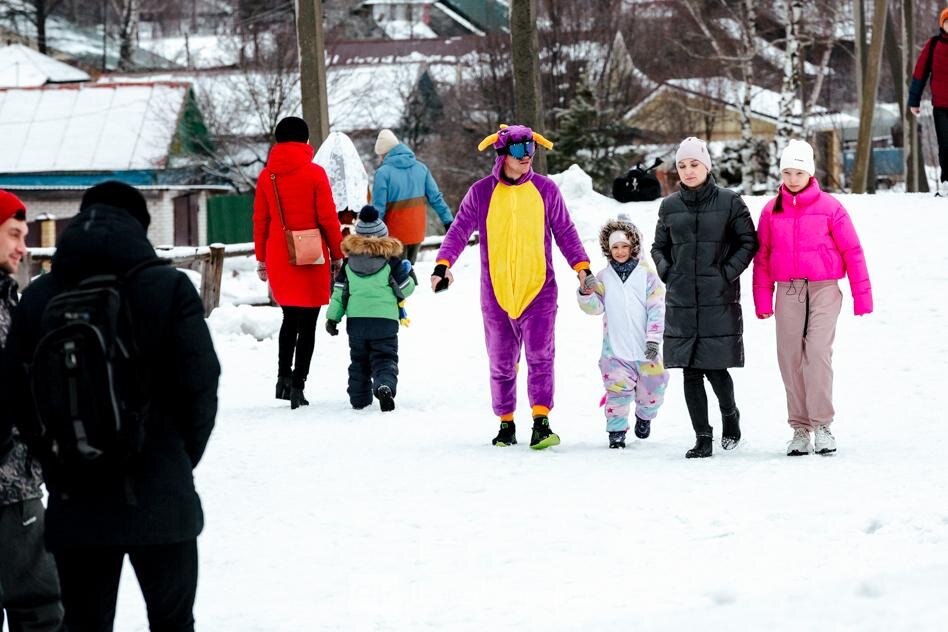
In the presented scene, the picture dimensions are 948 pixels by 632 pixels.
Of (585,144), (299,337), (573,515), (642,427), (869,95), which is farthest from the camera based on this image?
(585,144)

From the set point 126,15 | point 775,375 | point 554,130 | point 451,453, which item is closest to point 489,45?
point 554,130

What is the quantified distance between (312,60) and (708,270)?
31.9 ft

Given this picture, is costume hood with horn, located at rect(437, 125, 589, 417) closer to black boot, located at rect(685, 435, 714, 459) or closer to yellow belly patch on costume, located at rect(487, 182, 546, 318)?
→ yellow belly patch on costume, located at rect(487, 182, 546, 318)

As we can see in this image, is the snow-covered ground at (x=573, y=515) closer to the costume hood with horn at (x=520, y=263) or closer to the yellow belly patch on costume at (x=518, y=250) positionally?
the costume hood with horn at (x=520, y=263)

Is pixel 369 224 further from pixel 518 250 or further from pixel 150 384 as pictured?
pixel 150 384

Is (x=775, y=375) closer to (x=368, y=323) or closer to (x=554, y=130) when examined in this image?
(x=368, y=323)

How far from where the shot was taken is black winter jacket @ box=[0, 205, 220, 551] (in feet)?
12.7

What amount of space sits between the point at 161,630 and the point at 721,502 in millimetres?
3393

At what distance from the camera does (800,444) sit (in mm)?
8141

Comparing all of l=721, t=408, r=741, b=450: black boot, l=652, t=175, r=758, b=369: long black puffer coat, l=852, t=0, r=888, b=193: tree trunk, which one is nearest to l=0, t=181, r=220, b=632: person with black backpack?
l=652, t=175, r=758, b=369: long black puffer coat

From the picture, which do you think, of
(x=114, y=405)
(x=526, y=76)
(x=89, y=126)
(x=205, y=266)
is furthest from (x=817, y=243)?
(x=89, y=126)

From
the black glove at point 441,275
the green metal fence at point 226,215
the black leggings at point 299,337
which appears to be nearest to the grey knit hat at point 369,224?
the black leggings at point 299,337

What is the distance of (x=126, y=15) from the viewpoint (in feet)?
219

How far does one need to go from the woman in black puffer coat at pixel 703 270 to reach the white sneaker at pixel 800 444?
17.0 inches
